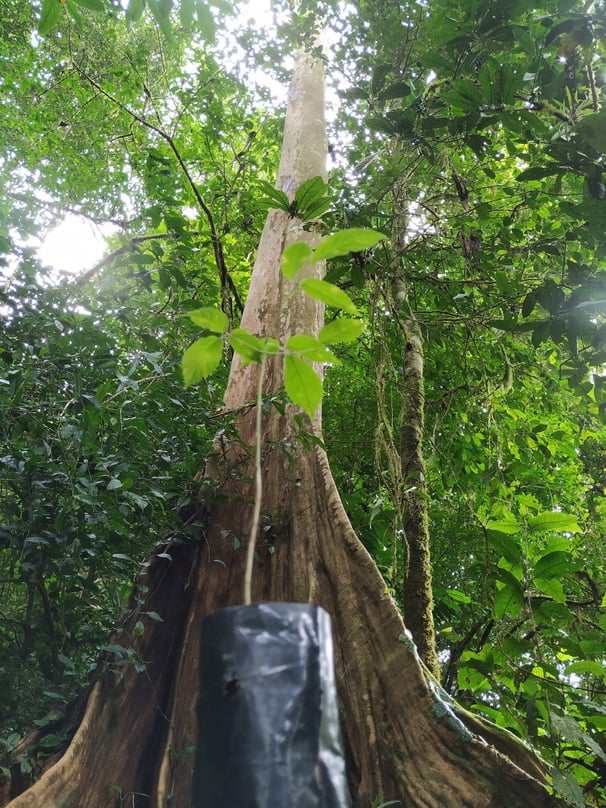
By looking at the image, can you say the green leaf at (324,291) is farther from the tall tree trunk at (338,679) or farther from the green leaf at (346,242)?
the tall tree trunk at (338,679)

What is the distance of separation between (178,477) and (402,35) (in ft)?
8.19

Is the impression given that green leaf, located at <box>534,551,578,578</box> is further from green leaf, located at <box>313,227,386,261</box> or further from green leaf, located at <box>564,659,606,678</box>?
green leaf, located at <box>313,227,386,261</box>

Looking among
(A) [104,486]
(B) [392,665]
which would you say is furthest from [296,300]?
(B) [392,665]

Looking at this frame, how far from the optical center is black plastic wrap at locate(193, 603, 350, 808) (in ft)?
1.56

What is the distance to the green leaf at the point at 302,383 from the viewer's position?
2.25 ft

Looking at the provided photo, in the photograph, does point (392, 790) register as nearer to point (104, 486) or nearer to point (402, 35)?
point (104, 486)

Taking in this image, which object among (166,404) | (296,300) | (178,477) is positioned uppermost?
(296,300)

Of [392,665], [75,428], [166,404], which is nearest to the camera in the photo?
[392,665]

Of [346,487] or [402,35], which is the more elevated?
[402,35]

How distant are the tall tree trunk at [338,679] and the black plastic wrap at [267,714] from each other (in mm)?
1296

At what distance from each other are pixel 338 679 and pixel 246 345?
152 cm

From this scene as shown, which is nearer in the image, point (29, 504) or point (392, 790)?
point (392, 790)

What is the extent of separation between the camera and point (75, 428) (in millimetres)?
1907

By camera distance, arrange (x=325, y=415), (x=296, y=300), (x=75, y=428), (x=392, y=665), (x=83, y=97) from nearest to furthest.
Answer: (x=392, y=665)
(x=75, y=428)
(x=296, y=300)
(x=325, y=415)
(x=83, y=97)
